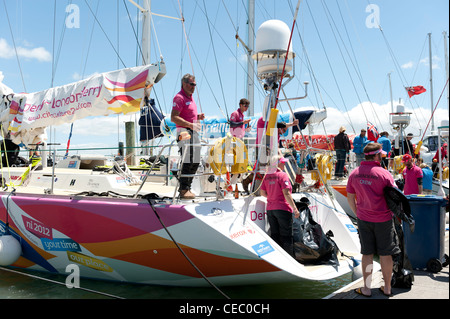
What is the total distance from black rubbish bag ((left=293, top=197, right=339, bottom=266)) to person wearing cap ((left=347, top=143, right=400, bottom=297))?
81 centimetres

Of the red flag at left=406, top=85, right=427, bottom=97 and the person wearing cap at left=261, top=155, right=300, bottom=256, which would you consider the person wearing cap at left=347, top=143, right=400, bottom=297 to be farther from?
the red flag at left=406, top=85, right=427, bottom=97

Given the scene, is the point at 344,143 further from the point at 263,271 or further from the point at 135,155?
the point at 263,271

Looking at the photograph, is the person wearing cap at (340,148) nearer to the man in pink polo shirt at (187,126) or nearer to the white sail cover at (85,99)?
the white sail cover at (85,99)

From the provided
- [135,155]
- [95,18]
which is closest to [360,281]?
[135,155]

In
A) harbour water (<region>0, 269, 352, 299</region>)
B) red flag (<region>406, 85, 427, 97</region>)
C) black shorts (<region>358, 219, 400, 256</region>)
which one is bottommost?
harbour water (<region>0, 269, 352, 299</region>)

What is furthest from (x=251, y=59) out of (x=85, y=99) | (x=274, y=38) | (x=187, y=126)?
(x=187, y=126)

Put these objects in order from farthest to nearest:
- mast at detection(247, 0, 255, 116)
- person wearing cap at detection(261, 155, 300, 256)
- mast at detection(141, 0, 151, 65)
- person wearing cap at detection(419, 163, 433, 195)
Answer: mast at detection(247, 0, 255, 116)
person wearing cap at detection(419, 163, 433, 195)
mast at detection(141, 0, 151, 65)
person wearing cap at detection(261, 155, 300, 256)

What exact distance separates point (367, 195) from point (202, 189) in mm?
2479

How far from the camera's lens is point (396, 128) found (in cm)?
1370

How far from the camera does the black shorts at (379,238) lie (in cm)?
376

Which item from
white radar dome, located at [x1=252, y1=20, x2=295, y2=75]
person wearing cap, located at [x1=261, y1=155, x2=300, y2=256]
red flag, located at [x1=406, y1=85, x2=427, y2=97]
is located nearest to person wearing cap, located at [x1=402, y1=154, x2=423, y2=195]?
white radar dome, located at [x1=252, y1=20, x2=295, y2=75]

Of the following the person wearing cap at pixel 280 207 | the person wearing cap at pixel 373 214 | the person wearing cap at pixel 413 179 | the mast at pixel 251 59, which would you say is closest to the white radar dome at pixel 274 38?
the person wearing cap at pixel 280 207

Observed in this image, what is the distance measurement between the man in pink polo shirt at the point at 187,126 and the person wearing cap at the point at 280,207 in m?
0.95

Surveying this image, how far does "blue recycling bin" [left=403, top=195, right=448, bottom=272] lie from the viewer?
4832 millimetres
